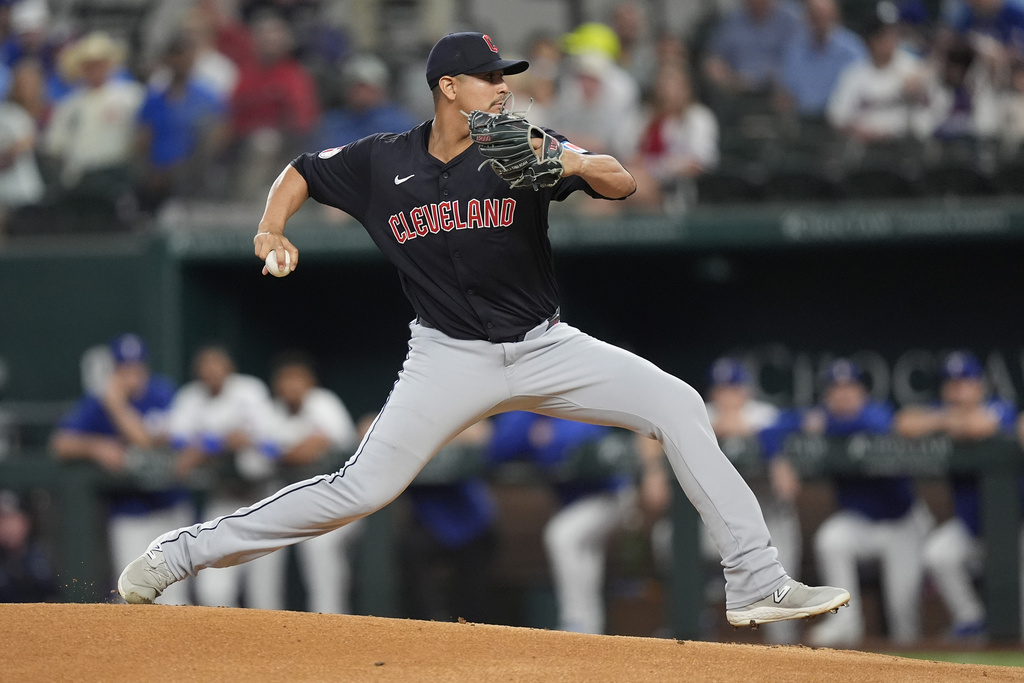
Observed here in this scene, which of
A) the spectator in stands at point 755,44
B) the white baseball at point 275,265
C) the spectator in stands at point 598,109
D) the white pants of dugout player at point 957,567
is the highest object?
the spectator in stands at point 755,44

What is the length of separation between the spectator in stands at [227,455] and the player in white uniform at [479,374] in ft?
12.9

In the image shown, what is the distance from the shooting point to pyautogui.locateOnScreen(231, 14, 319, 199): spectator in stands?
9.52 meters

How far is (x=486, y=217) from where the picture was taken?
413 cm

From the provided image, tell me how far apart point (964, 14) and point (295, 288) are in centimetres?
525

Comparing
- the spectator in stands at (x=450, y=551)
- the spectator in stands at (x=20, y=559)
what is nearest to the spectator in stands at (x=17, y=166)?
the spectator in stands at (x=20, y=559)

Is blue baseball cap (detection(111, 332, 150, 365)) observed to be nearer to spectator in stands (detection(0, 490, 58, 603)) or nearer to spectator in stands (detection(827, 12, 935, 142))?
spectator in stands (detection(0, 490, 58, 603))

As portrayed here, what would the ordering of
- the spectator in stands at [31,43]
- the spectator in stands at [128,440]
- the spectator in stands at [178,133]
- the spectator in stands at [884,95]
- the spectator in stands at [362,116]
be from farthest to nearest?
the spectator in stands at [31,43] < the spectator in stands at [178,133] < the spectator in stands at [362,116] < the spectator in stands at [884,95] < the spectator in stands at [128,440]

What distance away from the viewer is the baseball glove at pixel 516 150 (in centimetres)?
374

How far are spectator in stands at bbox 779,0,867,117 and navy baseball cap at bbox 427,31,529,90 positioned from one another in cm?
559

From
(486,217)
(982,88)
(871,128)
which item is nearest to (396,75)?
(871,128)

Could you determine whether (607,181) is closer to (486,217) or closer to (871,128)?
(486,217)

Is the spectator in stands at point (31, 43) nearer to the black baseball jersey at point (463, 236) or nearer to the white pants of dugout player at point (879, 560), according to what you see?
the white pants of dugout player at point (879, 560)

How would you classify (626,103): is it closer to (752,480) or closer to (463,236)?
(752,480)

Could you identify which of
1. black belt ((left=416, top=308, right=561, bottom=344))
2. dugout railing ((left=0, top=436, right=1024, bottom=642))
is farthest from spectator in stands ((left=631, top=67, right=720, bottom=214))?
black belt ((left=416, top=308, right=561, bottom=344))
